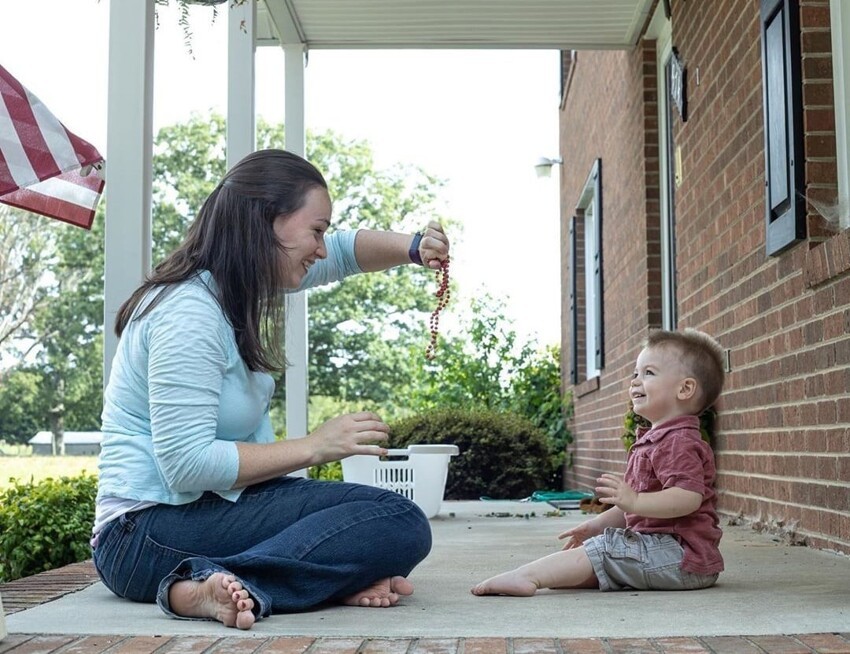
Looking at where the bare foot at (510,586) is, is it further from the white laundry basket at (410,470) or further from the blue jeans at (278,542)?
the white laundry basket at (410,470)

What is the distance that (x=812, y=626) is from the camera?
7.17ft

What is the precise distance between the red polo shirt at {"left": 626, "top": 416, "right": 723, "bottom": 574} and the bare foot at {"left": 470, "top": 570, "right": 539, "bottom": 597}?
358 millimetres

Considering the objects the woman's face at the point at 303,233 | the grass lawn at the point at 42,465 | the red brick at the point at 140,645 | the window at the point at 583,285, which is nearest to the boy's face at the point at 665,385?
the woman's face at the point at 303,233

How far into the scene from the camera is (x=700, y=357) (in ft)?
9.84

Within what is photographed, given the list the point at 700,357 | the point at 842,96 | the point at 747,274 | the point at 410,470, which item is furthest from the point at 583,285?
the point at 700,357

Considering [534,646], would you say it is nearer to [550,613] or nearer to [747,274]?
[550,613]

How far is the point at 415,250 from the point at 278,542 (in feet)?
3.11

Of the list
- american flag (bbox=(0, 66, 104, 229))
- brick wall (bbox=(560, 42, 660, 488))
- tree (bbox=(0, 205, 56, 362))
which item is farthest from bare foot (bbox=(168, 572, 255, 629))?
tree (bbox=(0, 205, 56, 362))

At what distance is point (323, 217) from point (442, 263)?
393 millimetres

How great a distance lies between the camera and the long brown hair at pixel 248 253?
2.60 meters

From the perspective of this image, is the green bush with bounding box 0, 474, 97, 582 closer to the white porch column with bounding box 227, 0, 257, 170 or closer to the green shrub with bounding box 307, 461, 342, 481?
the white porch column with bounding box 227, 0, 257, 170

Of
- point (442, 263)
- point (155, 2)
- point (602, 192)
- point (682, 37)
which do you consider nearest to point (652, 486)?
point (442, 263)

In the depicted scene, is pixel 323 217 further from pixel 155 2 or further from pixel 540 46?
pixel 540 46

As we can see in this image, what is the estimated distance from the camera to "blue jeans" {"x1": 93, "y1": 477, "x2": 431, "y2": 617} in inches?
97.7
